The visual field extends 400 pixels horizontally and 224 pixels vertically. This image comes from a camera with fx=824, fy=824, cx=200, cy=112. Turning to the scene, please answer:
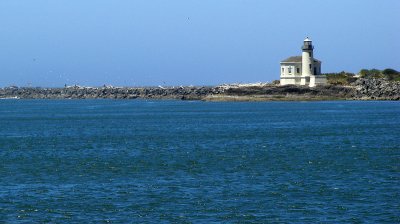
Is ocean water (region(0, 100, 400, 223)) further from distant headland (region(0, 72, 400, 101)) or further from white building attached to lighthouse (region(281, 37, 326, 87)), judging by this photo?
distant headland (region(0, 72, 400, 101))

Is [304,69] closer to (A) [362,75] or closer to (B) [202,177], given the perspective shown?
(A) [362,75]

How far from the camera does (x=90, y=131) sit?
51500mm

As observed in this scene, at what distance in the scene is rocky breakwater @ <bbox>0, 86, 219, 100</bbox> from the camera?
436ft

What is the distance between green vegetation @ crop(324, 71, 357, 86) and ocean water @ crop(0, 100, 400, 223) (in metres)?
55.1

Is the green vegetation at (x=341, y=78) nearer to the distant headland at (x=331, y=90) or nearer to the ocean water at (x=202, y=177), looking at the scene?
the distant headland at (x=331, y=90)

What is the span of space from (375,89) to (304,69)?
9162 mm

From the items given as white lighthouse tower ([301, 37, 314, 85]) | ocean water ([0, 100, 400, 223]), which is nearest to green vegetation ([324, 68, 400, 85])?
white lighthouse tower ([301, 37, 314, 85])

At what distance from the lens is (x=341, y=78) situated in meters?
106

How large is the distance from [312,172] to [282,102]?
78.3 m

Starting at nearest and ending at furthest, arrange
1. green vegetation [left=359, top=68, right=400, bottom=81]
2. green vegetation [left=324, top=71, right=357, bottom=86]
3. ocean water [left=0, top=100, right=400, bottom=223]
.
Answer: ocean water [left=0, top=100, right=400, bottom=223] → green vegetation [left=324, top=71, right=357, bottom=86] → green vegetation [left=359, top=68, right=400, bottom=81]

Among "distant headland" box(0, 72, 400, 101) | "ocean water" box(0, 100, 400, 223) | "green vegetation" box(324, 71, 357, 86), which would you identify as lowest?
"ocean water" box(0, 100, 400, 223)

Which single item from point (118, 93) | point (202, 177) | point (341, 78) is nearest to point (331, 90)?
point (341, 78)

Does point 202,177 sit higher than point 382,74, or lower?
lower

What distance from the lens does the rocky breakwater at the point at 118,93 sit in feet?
436
